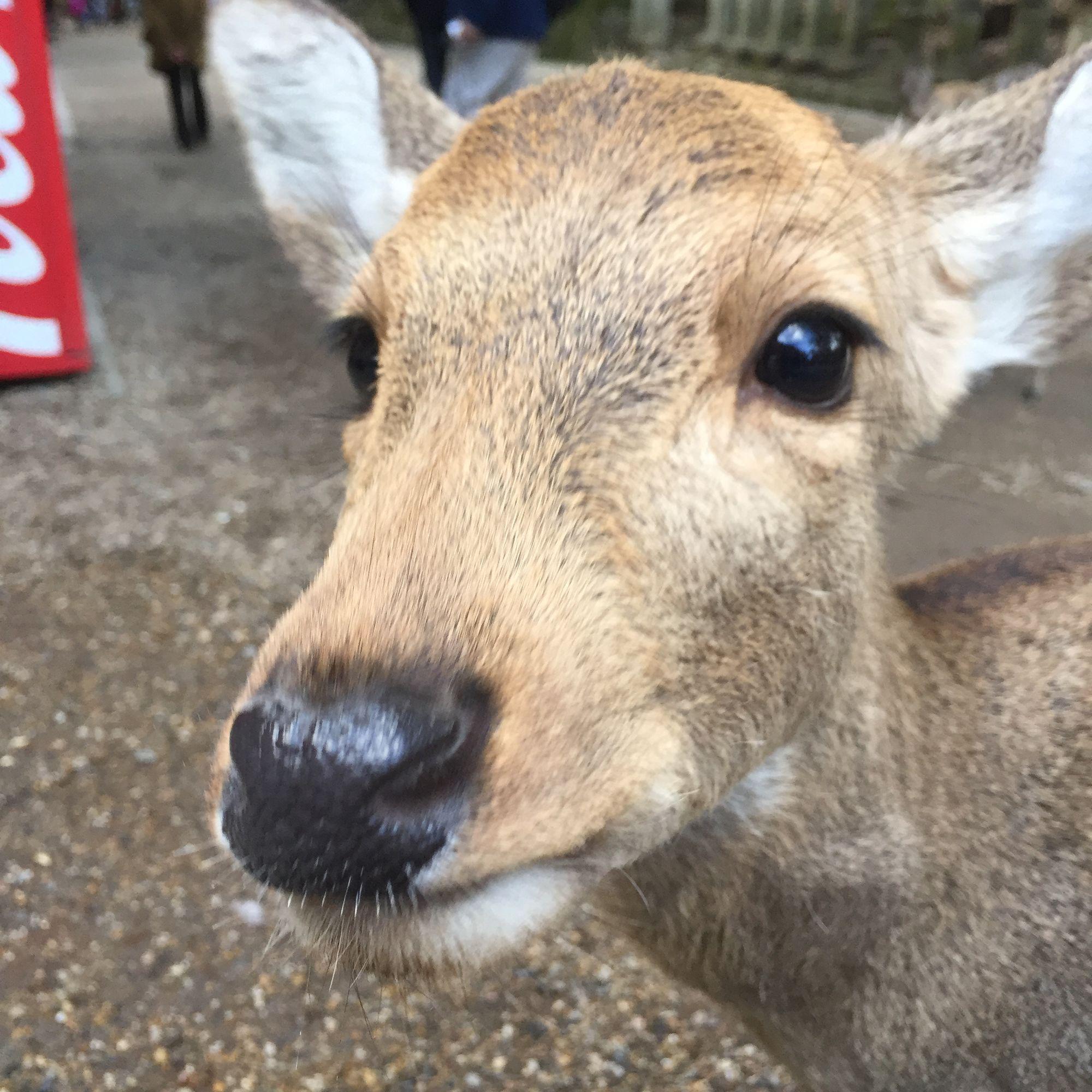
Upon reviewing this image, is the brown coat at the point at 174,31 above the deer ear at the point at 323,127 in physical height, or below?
below

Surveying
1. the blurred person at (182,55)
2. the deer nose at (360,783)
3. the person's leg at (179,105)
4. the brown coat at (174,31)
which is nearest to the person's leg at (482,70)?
the deer nose at (360,783)

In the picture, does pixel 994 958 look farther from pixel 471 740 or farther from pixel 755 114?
pixel 755 114

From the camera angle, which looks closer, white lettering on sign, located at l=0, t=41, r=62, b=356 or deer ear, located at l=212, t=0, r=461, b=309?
deer ear, located at l=212, t=0, r=461, b=309

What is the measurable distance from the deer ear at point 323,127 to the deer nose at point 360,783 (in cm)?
163

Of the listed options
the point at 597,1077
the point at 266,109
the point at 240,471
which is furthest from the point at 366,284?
the point at 240,471

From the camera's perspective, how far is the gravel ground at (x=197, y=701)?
2.95 m

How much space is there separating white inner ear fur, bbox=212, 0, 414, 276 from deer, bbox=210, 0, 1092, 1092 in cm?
1

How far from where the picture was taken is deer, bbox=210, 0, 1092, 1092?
1146mm

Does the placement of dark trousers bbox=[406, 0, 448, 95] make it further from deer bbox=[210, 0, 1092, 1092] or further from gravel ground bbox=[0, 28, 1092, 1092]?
deer bbox=[210, 0, 1092, 1092]

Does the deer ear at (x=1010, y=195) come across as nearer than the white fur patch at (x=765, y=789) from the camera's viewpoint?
No

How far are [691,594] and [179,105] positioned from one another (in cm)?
1155

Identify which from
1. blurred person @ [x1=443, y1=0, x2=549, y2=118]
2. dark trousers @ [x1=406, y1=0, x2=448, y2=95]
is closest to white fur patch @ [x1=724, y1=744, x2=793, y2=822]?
blurred person @ [x1=443, y1=0, x2=549, y2=118]

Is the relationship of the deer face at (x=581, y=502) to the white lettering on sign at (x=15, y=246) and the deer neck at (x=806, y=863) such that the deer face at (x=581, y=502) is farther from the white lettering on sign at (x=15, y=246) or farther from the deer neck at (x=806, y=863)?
the white lettering on sign at (x=15, y=246)

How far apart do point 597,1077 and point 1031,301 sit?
2335 millimetres
